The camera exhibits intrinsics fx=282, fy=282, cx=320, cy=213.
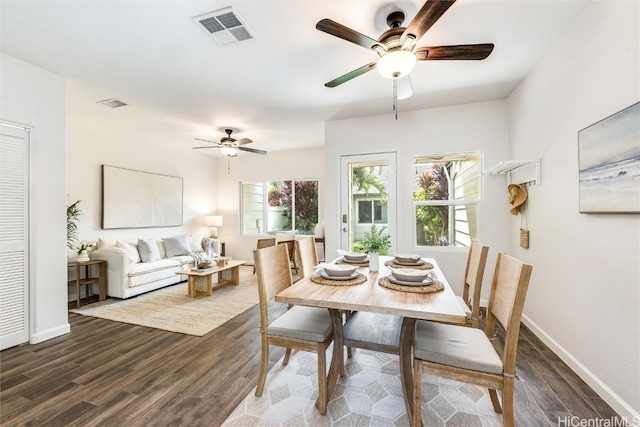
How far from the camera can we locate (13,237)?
253 centimetres

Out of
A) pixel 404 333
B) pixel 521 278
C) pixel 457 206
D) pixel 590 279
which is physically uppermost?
pixel 457 206

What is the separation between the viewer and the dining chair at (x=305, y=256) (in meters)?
2.38

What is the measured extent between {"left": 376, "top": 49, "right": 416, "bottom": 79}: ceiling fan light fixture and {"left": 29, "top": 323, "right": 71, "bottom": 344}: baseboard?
12.4 feet

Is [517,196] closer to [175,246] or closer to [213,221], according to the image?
[175,246]

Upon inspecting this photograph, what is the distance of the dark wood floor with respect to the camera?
1685 millimetres

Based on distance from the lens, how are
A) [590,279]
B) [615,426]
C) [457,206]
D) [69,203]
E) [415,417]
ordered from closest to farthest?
[415,417] < [615,426] < [590,279] < [457,206] < [69,203]

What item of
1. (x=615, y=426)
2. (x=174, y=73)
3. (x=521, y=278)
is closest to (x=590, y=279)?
(x=615, y=426)

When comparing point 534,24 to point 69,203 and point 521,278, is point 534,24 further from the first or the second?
point 69,203

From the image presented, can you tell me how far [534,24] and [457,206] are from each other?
2149 mm

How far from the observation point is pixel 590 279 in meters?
1.94

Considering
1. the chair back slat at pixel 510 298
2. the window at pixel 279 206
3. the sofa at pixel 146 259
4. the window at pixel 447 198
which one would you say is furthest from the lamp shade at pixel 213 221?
the chair back slat at pixel 510 298

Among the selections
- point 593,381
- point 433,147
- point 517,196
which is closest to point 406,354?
point 593,381

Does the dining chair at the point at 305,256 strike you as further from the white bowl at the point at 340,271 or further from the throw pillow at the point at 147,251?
the throw pillow at the point at 147,251

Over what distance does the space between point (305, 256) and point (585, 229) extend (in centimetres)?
209
